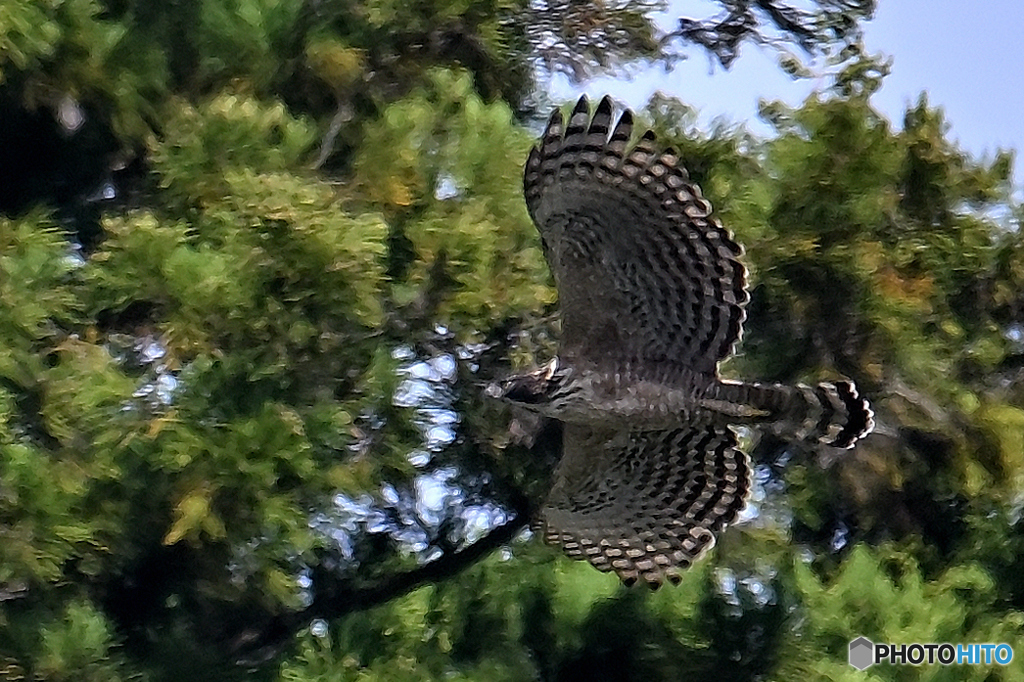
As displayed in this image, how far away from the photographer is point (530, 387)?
2641 mm

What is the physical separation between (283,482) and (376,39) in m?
0.99

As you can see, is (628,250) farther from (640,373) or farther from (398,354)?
(398,354)

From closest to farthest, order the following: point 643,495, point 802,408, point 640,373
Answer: point 802,408
point 640,373
point 643,495

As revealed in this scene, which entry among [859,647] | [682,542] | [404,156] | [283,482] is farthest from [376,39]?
[859,647]

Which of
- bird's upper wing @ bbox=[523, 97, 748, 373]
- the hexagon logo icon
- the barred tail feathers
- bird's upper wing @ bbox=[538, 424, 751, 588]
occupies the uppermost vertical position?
bird's upper wing @ bbox=[523, 97, 748, 373]

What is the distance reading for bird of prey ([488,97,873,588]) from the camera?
8.36ft

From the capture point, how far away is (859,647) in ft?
8.80

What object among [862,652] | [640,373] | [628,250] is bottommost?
[862,652]

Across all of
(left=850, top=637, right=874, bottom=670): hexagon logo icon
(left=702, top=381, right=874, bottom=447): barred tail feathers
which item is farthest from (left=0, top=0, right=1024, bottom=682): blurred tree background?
(left=702, top=381, right=874, bottom=447): barred tail feathers

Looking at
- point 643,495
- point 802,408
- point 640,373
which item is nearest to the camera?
point 802,408

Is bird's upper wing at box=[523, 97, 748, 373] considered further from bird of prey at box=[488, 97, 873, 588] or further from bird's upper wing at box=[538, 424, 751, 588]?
bird's upper wing at box=[538, 424, 751, 588]

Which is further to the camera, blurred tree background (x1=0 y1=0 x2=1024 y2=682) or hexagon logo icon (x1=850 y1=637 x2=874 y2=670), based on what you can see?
hexagon logo icon (x1=850 y1=637 x2=874 y2=670)

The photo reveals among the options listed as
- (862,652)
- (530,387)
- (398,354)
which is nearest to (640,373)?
(530,387)

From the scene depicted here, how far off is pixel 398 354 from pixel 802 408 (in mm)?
748
